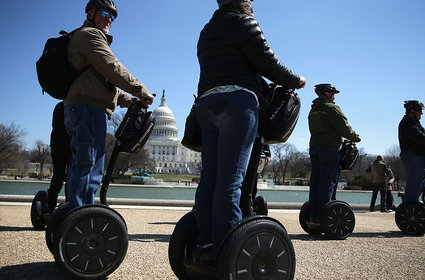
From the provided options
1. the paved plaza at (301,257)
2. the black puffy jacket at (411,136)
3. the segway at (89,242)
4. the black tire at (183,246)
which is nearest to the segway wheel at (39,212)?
the paved plaza at (301,257)

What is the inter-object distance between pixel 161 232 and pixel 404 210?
4.08 meters

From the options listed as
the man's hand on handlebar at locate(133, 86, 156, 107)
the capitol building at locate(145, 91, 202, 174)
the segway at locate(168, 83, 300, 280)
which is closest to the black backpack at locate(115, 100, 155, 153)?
the man's hand on handlebar at locate(133, 86, 156, 107)

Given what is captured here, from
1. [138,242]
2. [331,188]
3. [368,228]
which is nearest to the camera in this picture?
[138,242]

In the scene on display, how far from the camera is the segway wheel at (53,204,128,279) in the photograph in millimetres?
2580

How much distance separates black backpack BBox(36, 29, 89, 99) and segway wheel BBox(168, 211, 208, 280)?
155 centimetres

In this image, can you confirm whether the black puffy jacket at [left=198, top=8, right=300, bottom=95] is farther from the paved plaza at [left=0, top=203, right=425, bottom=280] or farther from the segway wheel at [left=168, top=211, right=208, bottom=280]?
the paved plaza at [left=0, top=203, right=425, bottom=280]

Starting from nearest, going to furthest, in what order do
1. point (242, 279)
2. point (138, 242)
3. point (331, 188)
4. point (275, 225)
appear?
point (242, 279) → point (275, 225) → point (138, 242) → point (331, 188)

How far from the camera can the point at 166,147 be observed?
460ft

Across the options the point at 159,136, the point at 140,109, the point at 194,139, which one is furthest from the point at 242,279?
the point at 159,136

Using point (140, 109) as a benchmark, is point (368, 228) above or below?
below

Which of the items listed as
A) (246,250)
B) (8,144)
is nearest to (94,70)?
(246,250)

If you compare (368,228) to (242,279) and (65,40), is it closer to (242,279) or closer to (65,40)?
(242,279)

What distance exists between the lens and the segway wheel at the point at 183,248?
2.43 meters

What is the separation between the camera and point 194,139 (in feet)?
9.22
